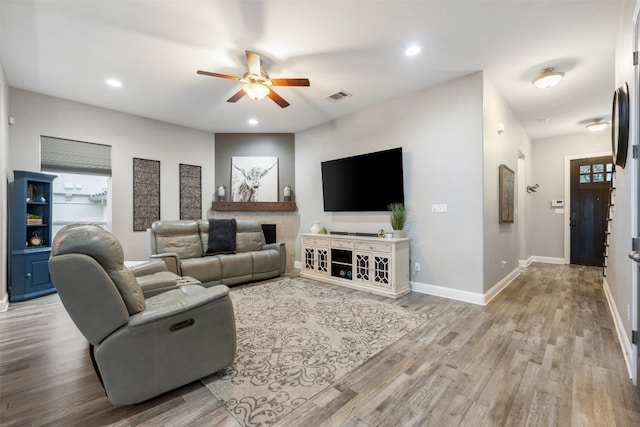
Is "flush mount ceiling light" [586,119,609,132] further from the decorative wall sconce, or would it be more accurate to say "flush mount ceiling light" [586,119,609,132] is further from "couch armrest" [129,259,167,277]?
"couch armrest" [129,259,167,277]

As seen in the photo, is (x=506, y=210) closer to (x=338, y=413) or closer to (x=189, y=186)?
(x=338, y=413)

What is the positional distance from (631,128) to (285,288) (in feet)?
12.9

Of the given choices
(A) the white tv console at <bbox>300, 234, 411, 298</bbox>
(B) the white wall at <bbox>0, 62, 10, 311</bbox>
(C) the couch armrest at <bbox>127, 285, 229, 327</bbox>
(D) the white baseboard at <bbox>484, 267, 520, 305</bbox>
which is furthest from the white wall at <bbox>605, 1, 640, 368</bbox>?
(B) the white wall at <bbox>0, 62, 10, 311</bbox>

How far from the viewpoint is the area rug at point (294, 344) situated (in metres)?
1.70

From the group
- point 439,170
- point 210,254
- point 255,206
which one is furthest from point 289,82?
point 255,206

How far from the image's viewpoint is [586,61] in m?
3.25

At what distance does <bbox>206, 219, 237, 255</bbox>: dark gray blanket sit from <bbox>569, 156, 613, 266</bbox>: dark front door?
6.98m

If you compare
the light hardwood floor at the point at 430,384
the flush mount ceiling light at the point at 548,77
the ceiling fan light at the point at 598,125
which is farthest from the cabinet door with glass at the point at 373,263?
the ceiling fan light at the point at 598,125

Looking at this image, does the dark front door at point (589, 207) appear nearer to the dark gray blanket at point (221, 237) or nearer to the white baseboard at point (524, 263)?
the white baseboard at point (524, 263)

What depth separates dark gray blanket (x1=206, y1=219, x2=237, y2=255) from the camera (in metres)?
4.59

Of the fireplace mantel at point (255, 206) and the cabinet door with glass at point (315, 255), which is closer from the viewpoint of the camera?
the cabinet door with glass at point (315, 255)

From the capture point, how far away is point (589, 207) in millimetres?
5789

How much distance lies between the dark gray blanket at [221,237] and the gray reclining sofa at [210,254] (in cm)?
2

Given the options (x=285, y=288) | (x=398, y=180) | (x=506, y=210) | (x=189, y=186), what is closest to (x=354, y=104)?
(x=398, y=180)
